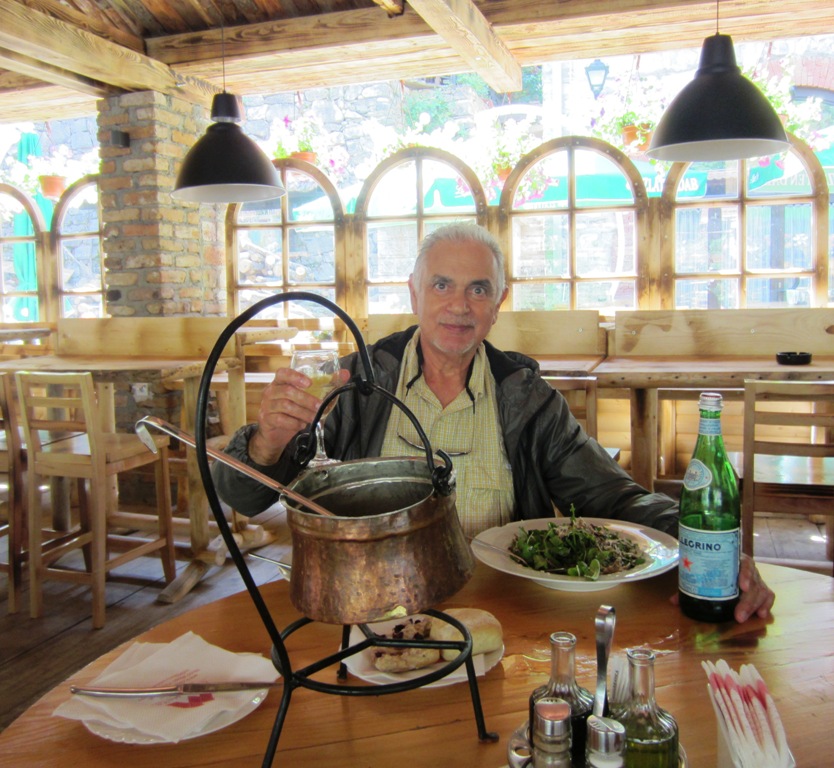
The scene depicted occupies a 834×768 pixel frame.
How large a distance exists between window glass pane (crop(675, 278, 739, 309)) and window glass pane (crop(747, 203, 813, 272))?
0.63 feet

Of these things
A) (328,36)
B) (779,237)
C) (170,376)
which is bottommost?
(170,376)

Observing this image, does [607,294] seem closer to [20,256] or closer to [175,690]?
[175,690]

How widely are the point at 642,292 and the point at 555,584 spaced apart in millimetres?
4347

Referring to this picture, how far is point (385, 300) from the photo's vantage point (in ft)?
18.9

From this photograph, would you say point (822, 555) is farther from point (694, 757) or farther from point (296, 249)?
point (296, 249)

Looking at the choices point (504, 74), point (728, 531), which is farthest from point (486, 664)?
point (504, 74)

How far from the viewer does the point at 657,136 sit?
10.9 ft

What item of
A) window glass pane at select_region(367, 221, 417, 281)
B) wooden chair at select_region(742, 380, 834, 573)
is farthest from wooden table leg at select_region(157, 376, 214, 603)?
wooden chair at select_region(742, 380, 834, 573)

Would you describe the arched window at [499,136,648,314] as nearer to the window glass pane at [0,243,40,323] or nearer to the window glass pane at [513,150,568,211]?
the window glass pane at [513,150,568,211]

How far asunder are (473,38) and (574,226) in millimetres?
1684

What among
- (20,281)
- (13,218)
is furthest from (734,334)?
(13,218)

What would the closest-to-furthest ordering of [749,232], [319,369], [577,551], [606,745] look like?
[606,745], [577,551], [319,369], [749,232]

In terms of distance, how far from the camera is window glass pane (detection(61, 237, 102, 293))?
6383 mm

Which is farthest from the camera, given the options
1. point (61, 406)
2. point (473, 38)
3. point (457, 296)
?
point (473, 38)
